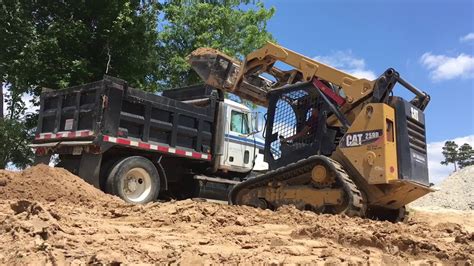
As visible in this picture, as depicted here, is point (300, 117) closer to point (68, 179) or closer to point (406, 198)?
point (406, 198)

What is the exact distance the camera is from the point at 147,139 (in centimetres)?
1057

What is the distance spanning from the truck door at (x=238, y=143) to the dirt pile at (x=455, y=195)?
11632mm

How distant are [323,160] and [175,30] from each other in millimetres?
16857

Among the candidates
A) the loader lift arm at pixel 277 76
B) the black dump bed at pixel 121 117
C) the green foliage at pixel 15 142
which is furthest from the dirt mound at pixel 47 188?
the green foliage at pixel 15 142

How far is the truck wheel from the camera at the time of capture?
9.66 meters

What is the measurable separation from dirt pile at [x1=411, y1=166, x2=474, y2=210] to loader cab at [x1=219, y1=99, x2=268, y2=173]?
1149 cm

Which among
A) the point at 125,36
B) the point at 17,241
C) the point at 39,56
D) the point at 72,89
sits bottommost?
the point at 17,241

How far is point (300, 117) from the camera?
8.64 meters

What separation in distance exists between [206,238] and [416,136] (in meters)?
4.58

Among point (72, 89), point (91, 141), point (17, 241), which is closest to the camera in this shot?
point (17, 241)

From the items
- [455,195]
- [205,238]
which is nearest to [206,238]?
[205,238]

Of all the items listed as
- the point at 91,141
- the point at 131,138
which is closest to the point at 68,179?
the point at 91,141

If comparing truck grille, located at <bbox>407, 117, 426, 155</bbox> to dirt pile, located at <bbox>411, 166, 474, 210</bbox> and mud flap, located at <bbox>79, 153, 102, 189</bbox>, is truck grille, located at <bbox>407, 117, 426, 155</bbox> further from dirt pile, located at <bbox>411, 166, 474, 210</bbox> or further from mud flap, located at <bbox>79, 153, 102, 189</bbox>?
dirt pile, located at <bbox>411, 166, 474, 210</bbox>

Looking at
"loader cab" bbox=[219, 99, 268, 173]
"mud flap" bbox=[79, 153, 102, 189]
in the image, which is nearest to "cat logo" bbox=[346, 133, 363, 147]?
"mud flap" bbox=[79, 153, 102, 189]
